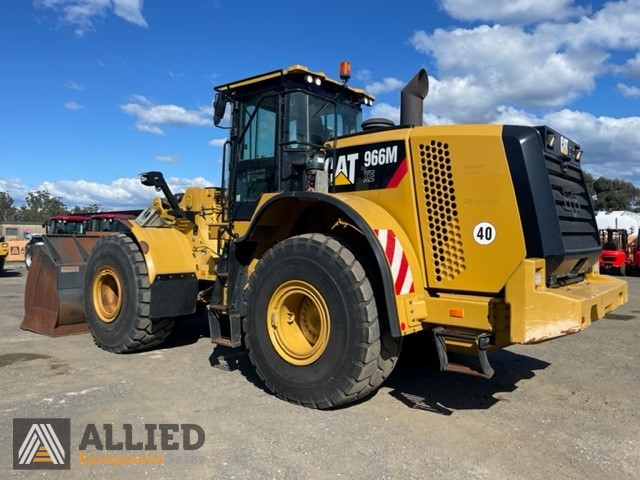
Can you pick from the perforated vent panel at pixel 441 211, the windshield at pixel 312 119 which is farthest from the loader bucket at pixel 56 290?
the perforated vent panel at pixel 441 211

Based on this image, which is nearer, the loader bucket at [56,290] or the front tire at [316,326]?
the front tire at [316,326]

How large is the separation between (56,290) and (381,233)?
5090 mm

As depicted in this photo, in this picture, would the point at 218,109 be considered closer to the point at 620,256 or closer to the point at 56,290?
the point at 56,290

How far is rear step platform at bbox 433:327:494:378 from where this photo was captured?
3880 millimetres

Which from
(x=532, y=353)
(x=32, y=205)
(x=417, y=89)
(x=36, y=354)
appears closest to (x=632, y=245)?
(x=532, y=353)

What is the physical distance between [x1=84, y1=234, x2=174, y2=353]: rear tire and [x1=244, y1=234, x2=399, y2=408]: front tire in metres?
1.82

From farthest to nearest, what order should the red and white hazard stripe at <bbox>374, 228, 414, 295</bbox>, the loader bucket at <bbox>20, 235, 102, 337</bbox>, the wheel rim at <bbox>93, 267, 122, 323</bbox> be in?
the loader bucket at <bbox>20, 235, 102, 337</bbox> → the wheel rim at <bbox>93, 267, 122, 323</bbox> → the red and white hazard stripe at <bbox>374, 228, 414, 295</bbox>

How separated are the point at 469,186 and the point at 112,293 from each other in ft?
15.5

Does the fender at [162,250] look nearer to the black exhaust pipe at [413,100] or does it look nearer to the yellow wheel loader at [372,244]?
the yellow wheel loader at [372,244]

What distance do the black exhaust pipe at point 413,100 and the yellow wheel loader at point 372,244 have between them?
1 cm

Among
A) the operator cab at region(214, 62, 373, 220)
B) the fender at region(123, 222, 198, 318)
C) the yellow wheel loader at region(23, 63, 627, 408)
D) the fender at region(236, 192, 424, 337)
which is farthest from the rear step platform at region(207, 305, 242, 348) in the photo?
the fender at region(236, 192, 424, 337)

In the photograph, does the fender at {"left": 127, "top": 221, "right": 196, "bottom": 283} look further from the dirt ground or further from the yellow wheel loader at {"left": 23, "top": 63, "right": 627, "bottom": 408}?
the dirt ground

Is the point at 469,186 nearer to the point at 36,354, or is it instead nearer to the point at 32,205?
the point at 36,354

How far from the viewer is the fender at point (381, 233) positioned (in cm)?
397
